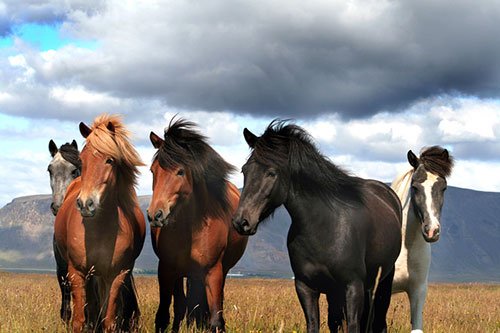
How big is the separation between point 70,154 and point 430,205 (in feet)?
19.3

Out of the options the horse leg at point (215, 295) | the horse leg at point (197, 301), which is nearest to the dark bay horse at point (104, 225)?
the horse leg at point (197, 301)

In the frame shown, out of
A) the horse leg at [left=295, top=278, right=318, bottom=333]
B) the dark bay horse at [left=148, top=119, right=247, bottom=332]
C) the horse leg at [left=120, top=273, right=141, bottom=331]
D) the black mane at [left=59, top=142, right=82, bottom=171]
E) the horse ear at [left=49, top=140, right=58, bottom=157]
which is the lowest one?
the horse leg at [left=120, top=273, right=141, bottom=331]

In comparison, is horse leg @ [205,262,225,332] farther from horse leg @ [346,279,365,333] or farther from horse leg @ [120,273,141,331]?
horse leg @ [346,279,365,333]

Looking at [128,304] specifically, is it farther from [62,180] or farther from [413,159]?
[413,159]

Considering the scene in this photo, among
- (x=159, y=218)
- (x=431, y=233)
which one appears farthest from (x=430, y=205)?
(x=159, y=218)

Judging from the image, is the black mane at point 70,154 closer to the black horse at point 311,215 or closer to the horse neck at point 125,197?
the horse neck at point 125,197

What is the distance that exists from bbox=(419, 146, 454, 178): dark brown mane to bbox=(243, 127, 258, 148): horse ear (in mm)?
2794

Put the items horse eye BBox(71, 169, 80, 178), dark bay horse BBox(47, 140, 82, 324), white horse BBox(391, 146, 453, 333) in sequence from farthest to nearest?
horse eye BBox(71, 169, 80, 178) < dark bay horse BBox(47, 140, 82, 324) < white horse BBox(391, 146, 453, 333)

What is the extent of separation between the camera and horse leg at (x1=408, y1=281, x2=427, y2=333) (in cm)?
851

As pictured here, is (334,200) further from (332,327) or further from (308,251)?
(332,327)

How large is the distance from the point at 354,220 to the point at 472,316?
7.84m

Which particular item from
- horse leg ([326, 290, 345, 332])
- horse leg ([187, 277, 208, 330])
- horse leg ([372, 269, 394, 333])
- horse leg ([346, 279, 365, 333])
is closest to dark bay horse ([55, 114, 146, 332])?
horse leg ([187, 277, 208, 330])

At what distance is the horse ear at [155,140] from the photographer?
8023mm

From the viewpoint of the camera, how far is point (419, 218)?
337 inches
